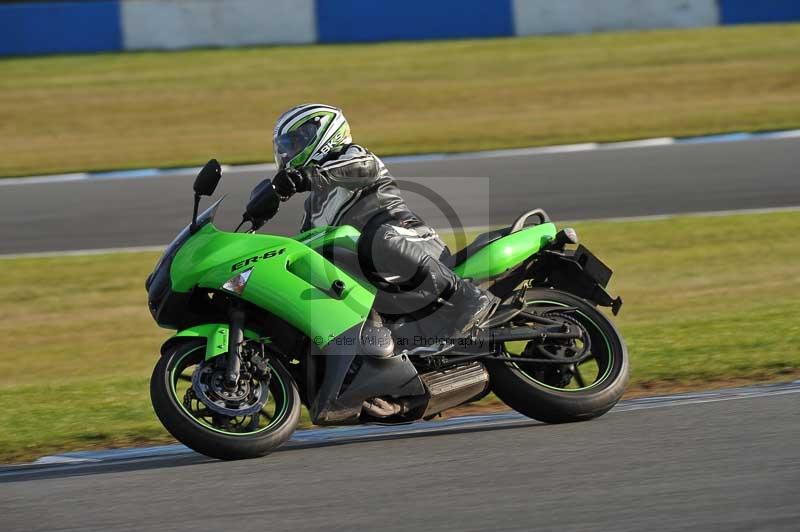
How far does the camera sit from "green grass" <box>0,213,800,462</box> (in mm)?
6691

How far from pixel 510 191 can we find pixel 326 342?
25.8 feet

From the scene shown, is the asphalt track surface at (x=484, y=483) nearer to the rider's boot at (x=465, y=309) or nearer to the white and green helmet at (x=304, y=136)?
the rider's boot at (x=465, y=309)

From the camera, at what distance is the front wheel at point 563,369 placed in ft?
18.5

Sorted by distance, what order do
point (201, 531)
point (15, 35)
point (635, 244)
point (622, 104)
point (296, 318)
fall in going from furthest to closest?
point (15, 35) < point (622, 104) < point (635, 244) < point (296, 318) < point (201, 531)

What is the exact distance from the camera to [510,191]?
1302cm

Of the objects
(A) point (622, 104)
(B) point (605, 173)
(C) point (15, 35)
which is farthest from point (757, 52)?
(C) point (15, 35)

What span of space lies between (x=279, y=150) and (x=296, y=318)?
31.2 inches

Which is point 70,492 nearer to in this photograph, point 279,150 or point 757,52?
point 279,150

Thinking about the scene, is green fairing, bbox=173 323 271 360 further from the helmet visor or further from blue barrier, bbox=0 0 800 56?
blue barrier, bbox=0 0 800 56

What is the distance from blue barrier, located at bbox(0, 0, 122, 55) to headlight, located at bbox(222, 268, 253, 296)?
2191cm

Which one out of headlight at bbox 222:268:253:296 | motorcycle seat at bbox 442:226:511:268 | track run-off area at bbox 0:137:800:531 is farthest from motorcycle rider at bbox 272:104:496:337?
headlight at bbox 222:268:253:296

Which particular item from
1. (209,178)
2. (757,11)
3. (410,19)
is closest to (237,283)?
(209,178)

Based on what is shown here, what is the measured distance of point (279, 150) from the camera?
18.4 ft

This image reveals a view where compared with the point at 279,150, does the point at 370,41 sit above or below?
below
